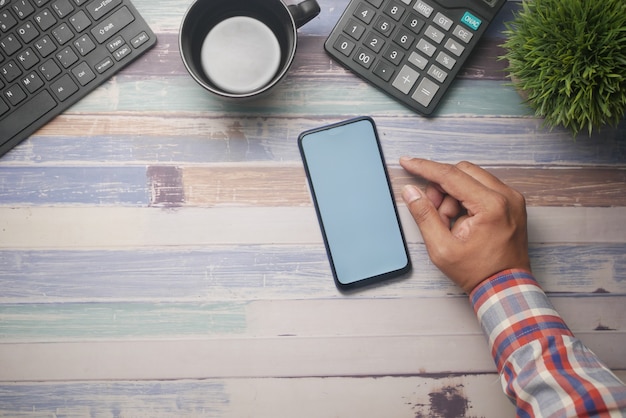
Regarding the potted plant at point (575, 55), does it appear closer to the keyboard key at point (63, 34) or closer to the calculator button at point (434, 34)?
the calculator button at point (434, 34)

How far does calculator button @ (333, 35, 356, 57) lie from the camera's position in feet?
2.43

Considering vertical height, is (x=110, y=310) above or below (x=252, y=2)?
below

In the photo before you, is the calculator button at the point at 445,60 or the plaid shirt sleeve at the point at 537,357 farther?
the calculator button at the point at 445,60

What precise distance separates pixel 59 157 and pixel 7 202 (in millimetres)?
91

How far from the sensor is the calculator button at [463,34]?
0.73 meters

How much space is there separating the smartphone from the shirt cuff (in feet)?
0.37

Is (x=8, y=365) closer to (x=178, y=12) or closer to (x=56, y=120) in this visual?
(x=56, y=120)

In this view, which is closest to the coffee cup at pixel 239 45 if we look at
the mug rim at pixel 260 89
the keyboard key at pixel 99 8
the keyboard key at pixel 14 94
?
the mug rim at pixel 260 89

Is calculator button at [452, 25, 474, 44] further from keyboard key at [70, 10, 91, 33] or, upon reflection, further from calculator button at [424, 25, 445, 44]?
keyboard key at [70, 10, 91, 33]

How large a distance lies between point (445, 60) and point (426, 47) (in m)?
0.03

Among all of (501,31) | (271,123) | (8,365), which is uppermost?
(501,31)

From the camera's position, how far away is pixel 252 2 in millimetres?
696

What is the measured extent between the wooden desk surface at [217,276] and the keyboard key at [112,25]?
0.04 meters

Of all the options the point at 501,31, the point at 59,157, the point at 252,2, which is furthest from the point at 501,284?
the point at 59,157
